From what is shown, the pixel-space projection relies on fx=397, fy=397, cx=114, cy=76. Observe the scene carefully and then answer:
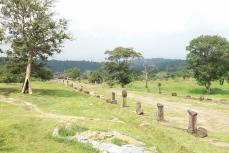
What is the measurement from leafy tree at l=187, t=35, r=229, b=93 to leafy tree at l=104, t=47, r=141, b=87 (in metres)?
16.3

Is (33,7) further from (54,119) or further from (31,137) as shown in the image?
(31,137)

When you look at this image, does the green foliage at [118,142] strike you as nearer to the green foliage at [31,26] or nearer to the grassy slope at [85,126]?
the grassy slope at [85,126]

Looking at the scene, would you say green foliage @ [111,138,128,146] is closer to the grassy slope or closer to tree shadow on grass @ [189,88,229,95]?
the grassy slope

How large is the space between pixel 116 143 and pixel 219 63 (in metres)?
60.9

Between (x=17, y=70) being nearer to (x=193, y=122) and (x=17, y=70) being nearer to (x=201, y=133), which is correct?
(x=193, y=122)

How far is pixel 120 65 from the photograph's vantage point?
92.2 m

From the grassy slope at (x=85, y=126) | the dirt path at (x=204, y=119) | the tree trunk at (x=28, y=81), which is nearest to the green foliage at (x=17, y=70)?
the tree trunk at (x=28, y=81)

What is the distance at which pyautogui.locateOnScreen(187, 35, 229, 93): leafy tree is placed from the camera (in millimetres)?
78594

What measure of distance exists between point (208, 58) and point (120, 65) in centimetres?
2122

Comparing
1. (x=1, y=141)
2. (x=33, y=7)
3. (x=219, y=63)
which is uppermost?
(x=33, y=7)

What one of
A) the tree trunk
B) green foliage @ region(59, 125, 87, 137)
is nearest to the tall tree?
the tree trunk

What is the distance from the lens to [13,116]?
33719mm

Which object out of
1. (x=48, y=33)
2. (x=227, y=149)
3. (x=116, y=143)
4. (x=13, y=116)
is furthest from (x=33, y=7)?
(x=227, y=149)

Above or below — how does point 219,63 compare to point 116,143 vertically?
above
